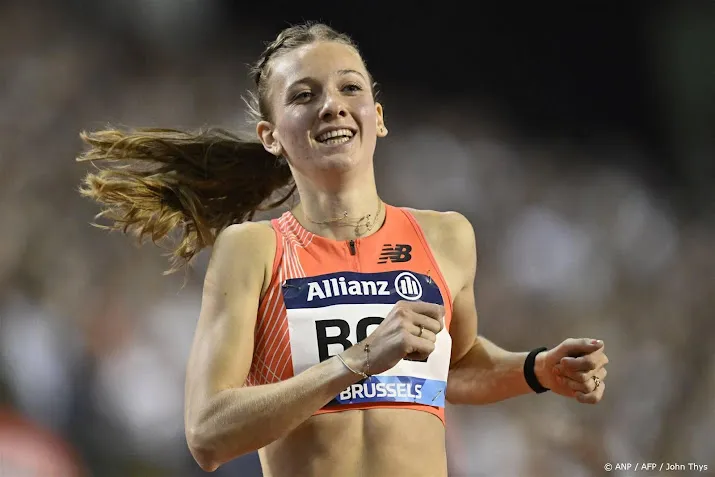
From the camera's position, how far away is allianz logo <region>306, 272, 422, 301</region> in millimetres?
2031

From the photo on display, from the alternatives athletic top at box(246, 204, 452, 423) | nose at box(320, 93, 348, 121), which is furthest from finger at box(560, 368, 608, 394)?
nose at box(320, 93, 348, 121)

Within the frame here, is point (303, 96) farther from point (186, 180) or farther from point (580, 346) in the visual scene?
point (580, 346)

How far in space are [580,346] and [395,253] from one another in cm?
50

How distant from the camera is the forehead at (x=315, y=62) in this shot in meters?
2.20

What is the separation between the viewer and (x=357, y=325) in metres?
2.00

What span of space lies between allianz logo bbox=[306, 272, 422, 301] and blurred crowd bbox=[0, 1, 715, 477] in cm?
159

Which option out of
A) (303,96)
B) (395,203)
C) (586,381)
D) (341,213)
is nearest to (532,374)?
(586,381)

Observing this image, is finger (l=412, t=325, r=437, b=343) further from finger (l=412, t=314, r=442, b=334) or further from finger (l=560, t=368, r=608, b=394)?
finger (l=560, t=368, r=608, b=394)

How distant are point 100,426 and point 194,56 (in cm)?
169

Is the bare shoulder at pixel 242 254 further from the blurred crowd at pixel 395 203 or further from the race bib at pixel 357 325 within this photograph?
the blurred crowd at pixel 395 203

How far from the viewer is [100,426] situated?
11.1ft

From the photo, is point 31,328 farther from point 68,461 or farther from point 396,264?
point 396,264

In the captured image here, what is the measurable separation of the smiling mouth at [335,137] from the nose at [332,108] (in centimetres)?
4

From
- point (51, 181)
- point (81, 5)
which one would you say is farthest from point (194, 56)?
point (51, 181)
